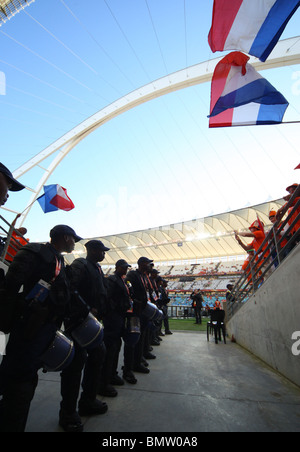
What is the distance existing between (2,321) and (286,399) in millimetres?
3434

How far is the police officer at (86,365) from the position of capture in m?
1.98

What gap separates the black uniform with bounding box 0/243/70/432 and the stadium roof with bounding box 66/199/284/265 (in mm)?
43243

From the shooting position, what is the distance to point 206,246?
51.9 meters

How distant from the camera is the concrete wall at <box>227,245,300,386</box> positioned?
123 inches

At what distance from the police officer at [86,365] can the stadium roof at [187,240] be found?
42.4 m

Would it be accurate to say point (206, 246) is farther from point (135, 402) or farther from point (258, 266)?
point (135, 402)

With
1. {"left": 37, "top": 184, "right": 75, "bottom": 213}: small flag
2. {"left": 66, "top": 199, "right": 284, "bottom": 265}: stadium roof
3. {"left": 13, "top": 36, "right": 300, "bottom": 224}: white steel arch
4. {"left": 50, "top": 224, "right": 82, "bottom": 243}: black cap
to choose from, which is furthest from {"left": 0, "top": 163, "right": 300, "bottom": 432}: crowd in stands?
{"left": 66, "top": 199, "right": 284, "bottom": 265}: stadium roof

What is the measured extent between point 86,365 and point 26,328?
124 centimetres

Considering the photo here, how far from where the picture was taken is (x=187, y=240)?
5031 centimetres

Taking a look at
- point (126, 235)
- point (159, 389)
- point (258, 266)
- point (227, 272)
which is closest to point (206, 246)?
point (227, 272)

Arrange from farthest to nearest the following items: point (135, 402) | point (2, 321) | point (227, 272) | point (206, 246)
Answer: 1. point (206, 246)
2. point (227, 272)
3. point (135, 402)
4. point (2, 321)

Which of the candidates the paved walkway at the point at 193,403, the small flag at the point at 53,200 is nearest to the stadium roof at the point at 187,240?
the small flag at the point at 53,200

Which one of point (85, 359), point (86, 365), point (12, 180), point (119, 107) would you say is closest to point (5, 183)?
point (12, 180)
